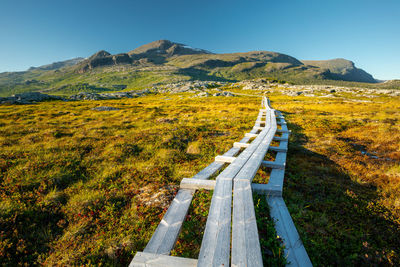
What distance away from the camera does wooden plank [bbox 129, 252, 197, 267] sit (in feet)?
6.68

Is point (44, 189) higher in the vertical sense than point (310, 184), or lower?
lower

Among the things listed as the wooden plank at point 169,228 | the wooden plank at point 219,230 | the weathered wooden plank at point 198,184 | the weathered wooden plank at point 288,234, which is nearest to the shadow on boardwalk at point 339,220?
the weathered wooden plank at point 288,234

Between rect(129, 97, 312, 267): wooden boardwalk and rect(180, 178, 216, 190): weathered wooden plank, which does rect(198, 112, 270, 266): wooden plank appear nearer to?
rect(129, 97, 312, 267): wooden boardwalk

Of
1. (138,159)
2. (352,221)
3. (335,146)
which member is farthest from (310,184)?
(138,159)

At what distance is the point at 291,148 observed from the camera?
27.2 feet

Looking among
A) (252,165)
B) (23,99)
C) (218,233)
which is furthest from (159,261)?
(23,99)

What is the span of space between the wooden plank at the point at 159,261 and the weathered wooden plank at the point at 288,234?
151 centimetres

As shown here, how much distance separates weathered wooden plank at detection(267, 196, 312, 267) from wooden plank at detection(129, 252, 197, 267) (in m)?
1.51

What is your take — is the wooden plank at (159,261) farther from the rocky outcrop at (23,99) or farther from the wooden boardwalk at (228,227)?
the rocky outcrop at (23,99)

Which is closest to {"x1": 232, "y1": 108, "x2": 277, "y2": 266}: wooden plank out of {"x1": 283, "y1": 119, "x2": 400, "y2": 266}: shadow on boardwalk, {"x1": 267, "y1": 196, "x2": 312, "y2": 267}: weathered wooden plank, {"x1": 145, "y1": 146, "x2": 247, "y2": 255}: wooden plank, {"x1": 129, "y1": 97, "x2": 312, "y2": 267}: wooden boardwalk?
{"x1": 129, "y1": 97, "x2": 312, "y2": 267}: wooden boardwalk

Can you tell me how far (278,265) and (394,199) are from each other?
4.26 m

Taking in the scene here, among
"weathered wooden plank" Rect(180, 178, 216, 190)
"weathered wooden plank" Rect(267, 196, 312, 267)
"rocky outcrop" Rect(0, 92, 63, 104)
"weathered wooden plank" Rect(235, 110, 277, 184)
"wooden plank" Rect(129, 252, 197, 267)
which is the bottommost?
"weathered wooden plank" Rect(267, 196, 312, 267)

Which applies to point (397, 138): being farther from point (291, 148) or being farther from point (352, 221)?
point (352, 221)

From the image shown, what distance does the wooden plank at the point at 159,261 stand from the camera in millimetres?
2035
